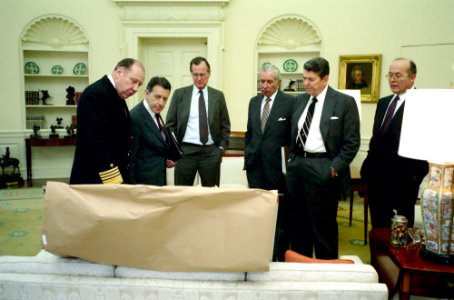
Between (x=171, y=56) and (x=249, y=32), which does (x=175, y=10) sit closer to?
(x=171, y=56)

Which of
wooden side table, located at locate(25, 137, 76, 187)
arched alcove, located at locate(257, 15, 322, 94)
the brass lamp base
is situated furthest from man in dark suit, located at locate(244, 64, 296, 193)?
wooden side table, located at locate(25, 137, 76, 187)

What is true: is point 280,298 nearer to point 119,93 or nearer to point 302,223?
point 119,93

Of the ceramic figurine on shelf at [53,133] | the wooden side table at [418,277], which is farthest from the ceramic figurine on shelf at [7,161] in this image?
the wooden side table at [418,277]

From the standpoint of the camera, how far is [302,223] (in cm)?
293

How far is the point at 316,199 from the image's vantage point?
2.74 metres

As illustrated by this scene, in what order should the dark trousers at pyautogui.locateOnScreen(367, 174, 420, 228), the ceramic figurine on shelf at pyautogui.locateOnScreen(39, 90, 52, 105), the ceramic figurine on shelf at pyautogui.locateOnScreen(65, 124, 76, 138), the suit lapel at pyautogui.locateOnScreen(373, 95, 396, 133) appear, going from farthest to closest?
the ceramic figurine on shelf at pyautogui.locateOnScreen(39, 90, 52, 105) < the ceramic figurine on shelf at pyautogui.locateOnScreen(65, 124, 76, 138) < the suit lapel at pyautogui.locateOnScreen(373, 95, 396, 133) < the dark trousers at pyautogui.locateOnScreen(367, 174, 420, 228)

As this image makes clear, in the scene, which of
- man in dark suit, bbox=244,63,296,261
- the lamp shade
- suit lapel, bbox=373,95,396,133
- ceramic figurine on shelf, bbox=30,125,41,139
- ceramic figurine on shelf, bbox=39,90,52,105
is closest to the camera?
the lamp shade

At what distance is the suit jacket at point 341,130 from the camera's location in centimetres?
264

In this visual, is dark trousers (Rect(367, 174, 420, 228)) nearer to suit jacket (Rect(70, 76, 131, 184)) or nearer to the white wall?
suit jacket (Rect(70, 76, 131, 184))

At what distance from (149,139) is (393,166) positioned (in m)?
1.68

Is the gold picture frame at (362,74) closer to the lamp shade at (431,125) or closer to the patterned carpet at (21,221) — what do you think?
the lamp shade at (431,125)

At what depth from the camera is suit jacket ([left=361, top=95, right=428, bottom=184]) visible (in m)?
2.69

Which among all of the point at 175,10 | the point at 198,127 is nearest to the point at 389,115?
the point at 198,127

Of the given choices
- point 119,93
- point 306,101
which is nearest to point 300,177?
point 306,101
